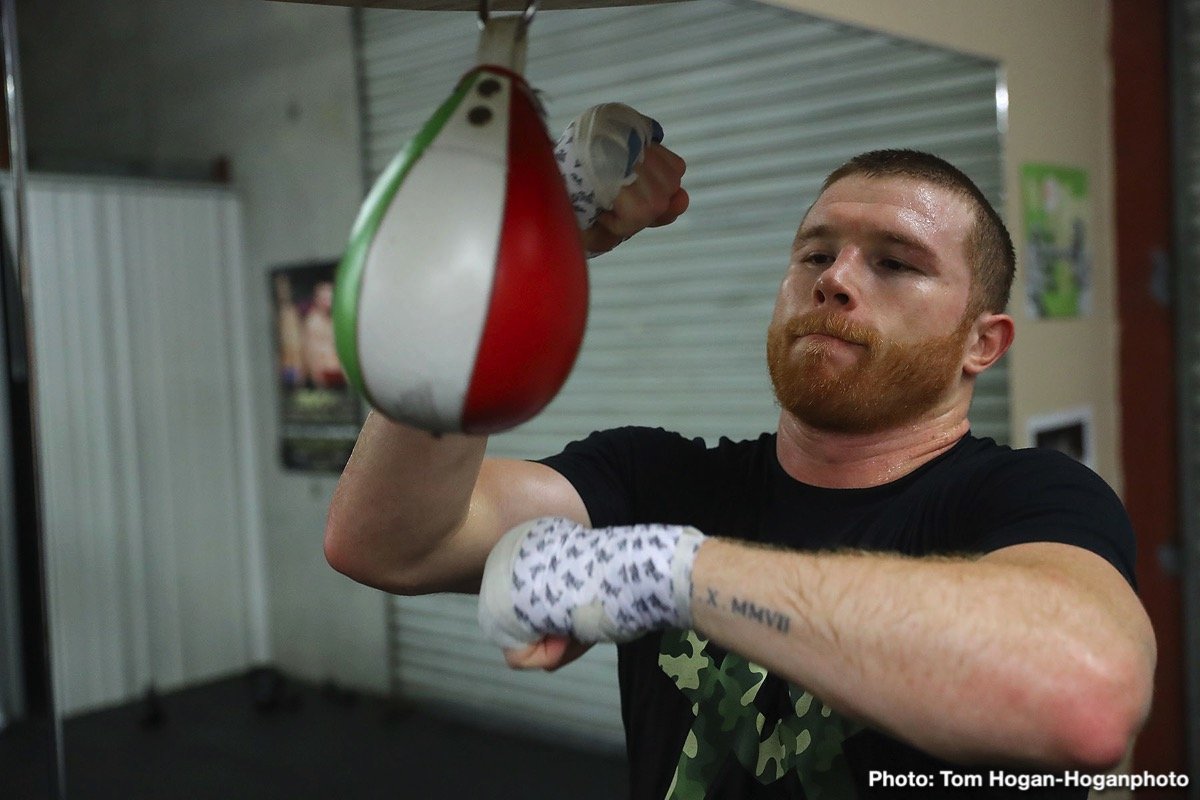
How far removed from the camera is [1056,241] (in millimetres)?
3025

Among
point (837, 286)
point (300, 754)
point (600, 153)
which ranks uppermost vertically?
point (600, 153)

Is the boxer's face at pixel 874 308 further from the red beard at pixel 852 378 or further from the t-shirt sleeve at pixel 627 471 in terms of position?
the t-shirt sleeve at pixel 627 471

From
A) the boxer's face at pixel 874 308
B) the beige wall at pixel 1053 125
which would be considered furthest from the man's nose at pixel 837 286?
the beige wall at pixel 1053 125

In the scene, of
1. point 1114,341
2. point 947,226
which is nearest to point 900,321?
point 947,226

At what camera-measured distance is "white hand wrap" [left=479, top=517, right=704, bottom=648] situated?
0.86m

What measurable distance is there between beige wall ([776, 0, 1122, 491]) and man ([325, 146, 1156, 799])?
1.17 m

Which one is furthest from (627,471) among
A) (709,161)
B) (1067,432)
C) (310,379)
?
(310,379)

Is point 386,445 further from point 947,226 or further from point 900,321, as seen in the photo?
point 947,226

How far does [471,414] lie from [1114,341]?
10.5 ft

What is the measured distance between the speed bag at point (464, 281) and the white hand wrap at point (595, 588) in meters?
0.22

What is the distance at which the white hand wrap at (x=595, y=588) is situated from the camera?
86cm

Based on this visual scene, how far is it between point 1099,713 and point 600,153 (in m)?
0.63

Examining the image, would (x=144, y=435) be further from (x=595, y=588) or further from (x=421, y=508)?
(x=595, y=588)

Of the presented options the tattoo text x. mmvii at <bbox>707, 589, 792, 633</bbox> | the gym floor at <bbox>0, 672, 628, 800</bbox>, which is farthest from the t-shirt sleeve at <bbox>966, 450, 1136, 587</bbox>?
the gym floor at <bbox>0, 672, 628, 800</bbox>
